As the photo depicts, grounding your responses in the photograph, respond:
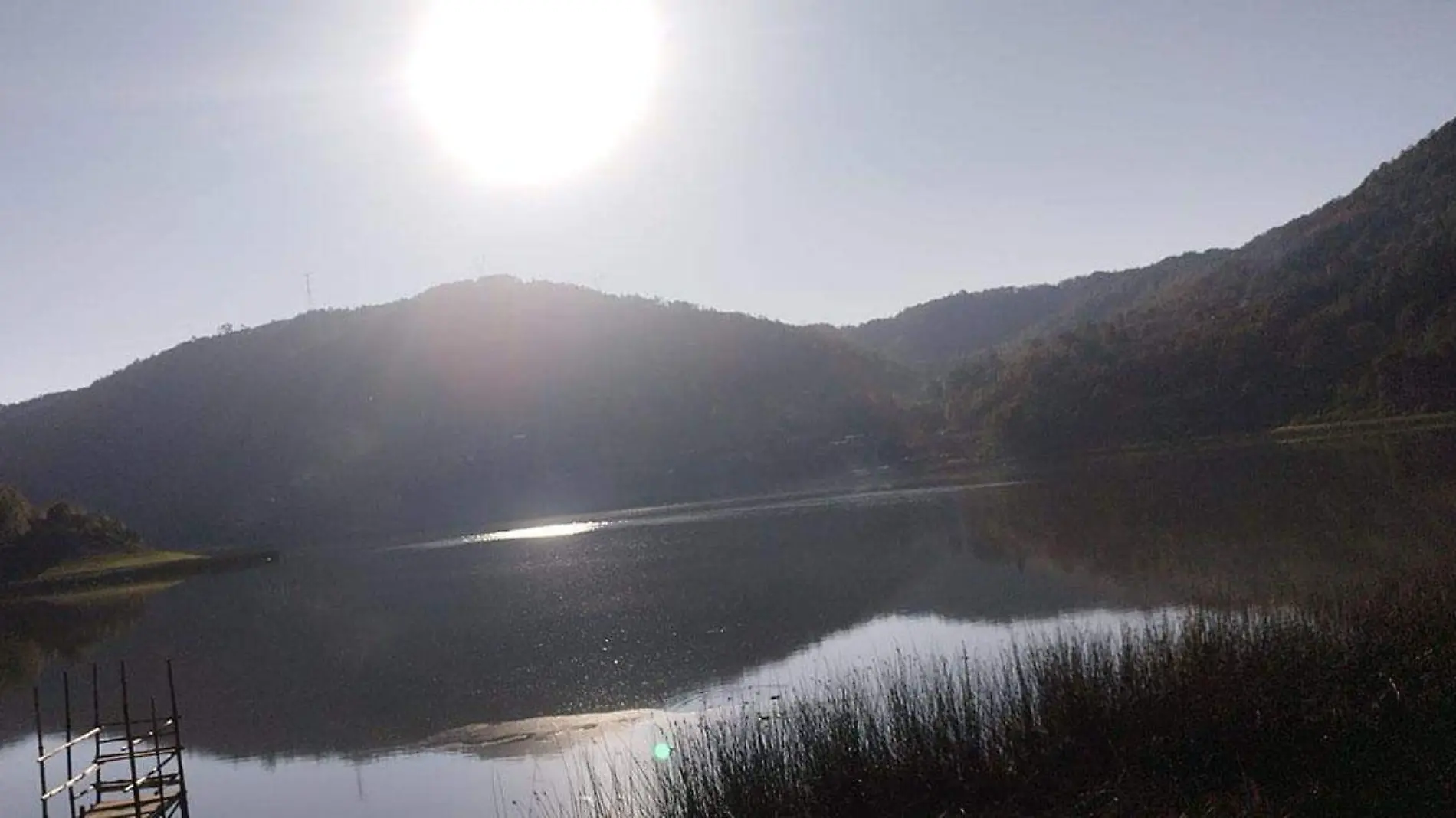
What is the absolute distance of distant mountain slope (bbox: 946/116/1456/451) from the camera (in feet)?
282

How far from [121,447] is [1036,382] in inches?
3838

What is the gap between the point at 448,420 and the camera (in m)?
140

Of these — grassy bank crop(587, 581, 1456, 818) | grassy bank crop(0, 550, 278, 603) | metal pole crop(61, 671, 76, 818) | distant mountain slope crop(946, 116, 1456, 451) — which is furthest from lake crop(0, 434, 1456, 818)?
distant mountain slope crop(946, 116, 1456, 451)

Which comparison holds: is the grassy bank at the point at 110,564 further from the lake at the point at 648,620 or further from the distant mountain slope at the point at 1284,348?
the distant mountain slope at the point at 1284,348

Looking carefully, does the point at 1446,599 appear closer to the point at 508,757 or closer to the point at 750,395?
the point at 508,757

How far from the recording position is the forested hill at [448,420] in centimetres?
12175

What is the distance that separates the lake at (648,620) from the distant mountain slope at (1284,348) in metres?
29.8

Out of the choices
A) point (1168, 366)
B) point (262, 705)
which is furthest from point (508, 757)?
point (1168, 366)

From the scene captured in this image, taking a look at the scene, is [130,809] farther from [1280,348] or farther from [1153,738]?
[1280,348]

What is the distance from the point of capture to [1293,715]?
1076 cm

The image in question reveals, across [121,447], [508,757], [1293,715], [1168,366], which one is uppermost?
[121,447]

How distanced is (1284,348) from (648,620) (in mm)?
81737

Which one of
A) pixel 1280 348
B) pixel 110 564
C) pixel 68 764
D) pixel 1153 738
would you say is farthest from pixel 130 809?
pixel 1280 348

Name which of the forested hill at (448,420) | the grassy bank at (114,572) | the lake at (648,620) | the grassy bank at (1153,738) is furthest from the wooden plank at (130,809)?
the forested hill at (448,420)
